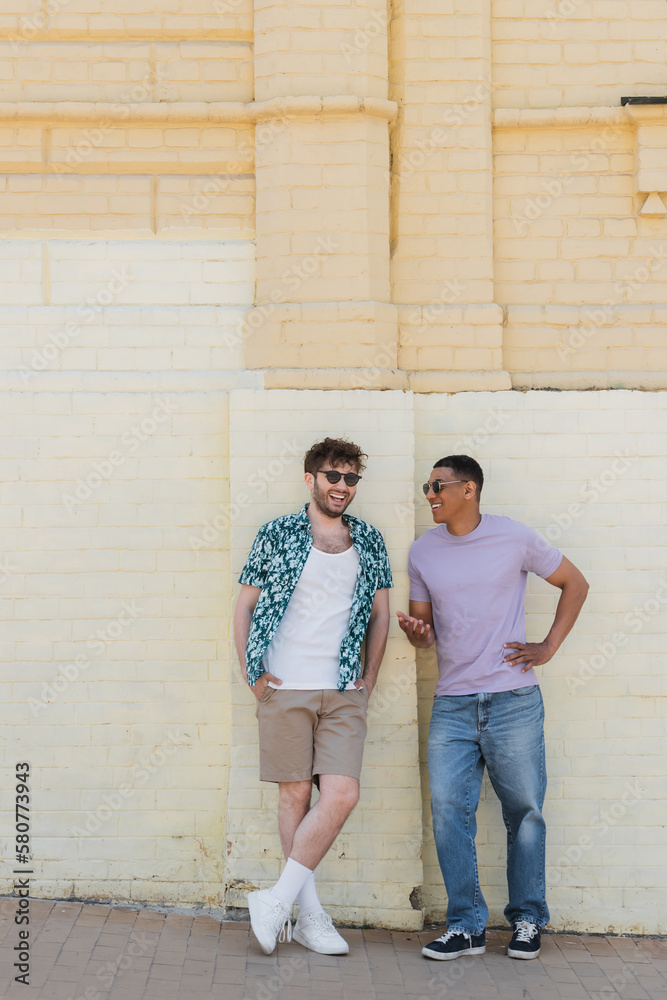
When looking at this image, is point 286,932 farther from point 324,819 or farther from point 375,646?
point 375,646

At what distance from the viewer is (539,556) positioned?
14.6ft

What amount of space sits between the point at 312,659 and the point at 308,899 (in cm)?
108

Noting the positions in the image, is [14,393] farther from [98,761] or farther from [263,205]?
[98,761]

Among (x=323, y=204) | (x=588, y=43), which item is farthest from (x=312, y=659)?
(x=588, y=43)

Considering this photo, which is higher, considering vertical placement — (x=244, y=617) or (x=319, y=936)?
(x=244, y=617)

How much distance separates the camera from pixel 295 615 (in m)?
4.30

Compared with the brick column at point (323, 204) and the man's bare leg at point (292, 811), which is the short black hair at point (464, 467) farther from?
the man's bare leg at point (292, 811)

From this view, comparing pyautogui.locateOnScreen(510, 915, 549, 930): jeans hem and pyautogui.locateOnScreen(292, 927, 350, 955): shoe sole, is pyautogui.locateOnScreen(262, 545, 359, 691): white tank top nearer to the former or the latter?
pyautogui.locateOnScreen(292, 927, 350, 955): shoe sole

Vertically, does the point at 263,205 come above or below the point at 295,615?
above

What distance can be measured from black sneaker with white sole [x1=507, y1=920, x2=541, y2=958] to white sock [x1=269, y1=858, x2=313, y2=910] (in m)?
1.05

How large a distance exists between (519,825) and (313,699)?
1.15 m

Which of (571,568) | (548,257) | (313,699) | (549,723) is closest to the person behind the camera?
(313,699)

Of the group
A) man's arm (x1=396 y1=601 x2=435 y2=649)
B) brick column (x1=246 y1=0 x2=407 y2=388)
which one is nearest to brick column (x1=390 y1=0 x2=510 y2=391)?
brick column (x1=246 y1=0 x2=407 y2=388)

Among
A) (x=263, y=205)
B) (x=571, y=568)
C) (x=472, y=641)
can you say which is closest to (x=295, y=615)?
(x=472, y=641)
